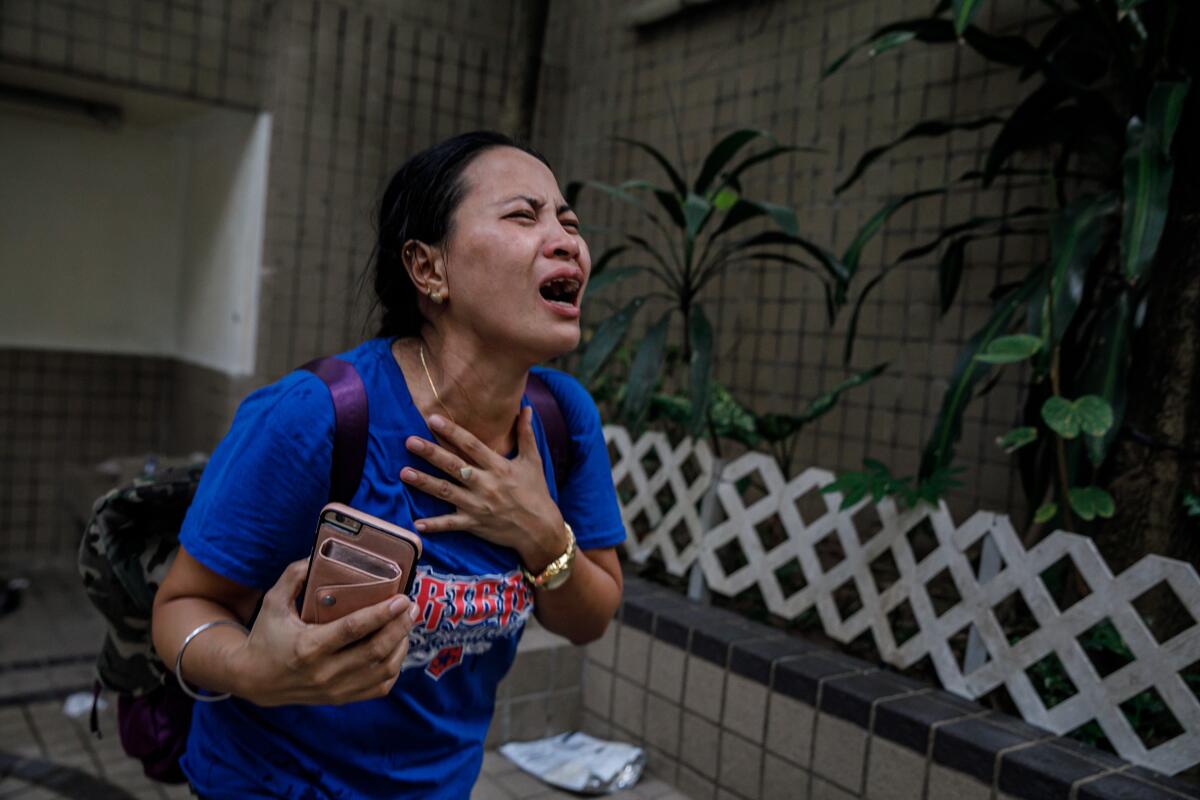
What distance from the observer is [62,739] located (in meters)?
2.95

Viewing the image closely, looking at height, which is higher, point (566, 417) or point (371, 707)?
point (566, 417)

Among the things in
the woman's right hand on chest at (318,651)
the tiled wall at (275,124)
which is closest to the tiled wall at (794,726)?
the woman's right hand on chest at (318,651)

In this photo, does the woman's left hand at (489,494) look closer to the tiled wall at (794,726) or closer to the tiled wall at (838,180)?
the tiled wall at (794,726)

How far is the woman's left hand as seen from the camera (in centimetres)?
114

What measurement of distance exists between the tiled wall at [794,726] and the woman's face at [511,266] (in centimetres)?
140

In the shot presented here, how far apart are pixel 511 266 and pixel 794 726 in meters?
1.64

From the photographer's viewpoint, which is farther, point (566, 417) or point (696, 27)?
point (696, 27)

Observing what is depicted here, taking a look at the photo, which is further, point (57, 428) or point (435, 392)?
point (57, 428)

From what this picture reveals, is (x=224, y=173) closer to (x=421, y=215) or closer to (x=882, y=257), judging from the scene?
(x=882, y=257)

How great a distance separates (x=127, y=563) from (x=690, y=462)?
7.65ft

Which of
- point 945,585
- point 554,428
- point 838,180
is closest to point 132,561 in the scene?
point 554,428

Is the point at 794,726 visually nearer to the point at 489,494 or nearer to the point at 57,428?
the point at 489,494

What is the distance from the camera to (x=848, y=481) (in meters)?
2.46

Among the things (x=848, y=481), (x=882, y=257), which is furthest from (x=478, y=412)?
(x=882, y=257)
